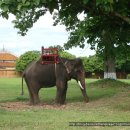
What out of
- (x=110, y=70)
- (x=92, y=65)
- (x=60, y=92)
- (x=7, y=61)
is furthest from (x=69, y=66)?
(x=7, y=61)

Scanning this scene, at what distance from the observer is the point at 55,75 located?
1928 cm

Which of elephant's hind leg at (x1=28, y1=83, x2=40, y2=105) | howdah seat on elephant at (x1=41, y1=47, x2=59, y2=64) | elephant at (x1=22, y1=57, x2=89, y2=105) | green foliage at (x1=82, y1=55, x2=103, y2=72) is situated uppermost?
green foliage at (x1=82, y1=55, x2=103, y2=72)

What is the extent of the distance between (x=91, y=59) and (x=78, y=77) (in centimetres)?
6053

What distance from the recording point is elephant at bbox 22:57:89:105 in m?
19.2

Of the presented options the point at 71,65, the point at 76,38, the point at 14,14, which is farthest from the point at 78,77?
the point at 76,38

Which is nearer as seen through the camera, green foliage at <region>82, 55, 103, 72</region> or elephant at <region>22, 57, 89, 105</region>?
elephant at <region>22, 57, 89, 105</region>

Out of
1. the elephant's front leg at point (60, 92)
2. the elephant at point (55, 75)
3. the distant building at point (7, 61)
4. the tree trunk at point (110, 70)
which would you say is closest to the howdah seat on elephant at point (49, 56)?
the elephant at point (55, 75)

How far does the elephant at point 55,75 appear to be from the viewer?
19.2 metres

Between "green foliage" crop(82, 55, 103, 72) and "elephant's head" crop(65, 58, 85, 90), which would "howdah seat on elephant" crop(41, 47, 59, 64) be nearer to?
"elephant's head" crop(65, 58, 85, 90)

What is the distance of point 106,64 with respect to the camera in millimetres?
39719

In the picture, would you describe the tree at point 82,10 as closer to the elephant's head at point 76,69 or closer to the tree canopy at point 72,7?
the tree canopy at point 72,7

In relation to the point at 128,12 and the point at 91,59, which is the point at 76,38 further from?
the point at 91,59

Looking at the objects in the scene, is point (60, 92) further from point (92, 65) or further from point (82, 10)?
point (92, 65)

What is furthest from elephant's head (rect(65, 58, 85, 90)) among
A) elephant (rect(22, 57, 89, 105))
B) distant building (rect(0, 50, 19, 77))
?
distant building (rect(0, 50, 19, 77))
